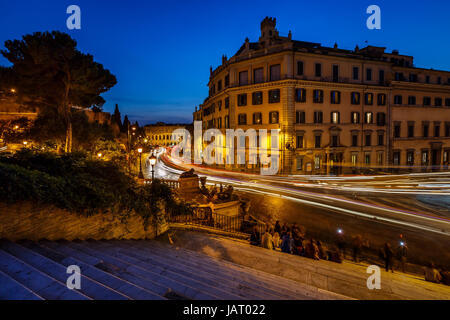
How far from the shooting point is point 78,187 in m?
6.76

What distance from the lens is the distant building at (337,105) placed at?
111 feet

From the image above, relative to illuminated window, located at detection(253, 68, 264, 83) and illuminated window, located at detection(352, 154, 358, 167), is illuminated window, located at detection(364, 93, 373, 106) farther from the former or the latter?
illuminated window, located at detection(253, 68, 264, 83)

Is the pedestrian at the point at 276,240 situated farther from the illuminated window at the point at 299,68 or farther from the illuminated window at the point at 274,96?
the illuminated window at the point at 299,68

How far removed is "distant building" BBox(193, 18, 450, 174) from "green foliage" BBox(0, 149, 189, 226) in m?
26.8

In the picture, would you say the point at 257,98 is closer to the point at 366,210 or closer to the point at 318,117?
the point at 318,117

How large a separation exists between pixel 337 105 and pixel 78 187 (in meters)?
36.1

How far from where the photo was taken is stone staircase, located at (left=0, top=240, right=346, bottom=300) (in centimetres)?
393

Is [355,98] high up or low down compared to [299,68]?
down

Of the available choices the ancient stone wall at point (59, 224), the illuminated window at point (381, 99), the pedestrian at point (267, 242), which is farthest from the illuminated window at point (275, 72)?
the ancient stone wall at point (59, 224)

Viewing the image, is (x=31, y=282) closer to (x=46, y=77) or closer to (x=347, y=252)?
(x=347, y=252)

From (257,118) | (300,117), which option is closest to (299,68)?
(300,117)

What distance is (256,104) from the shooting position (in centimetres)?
3584
